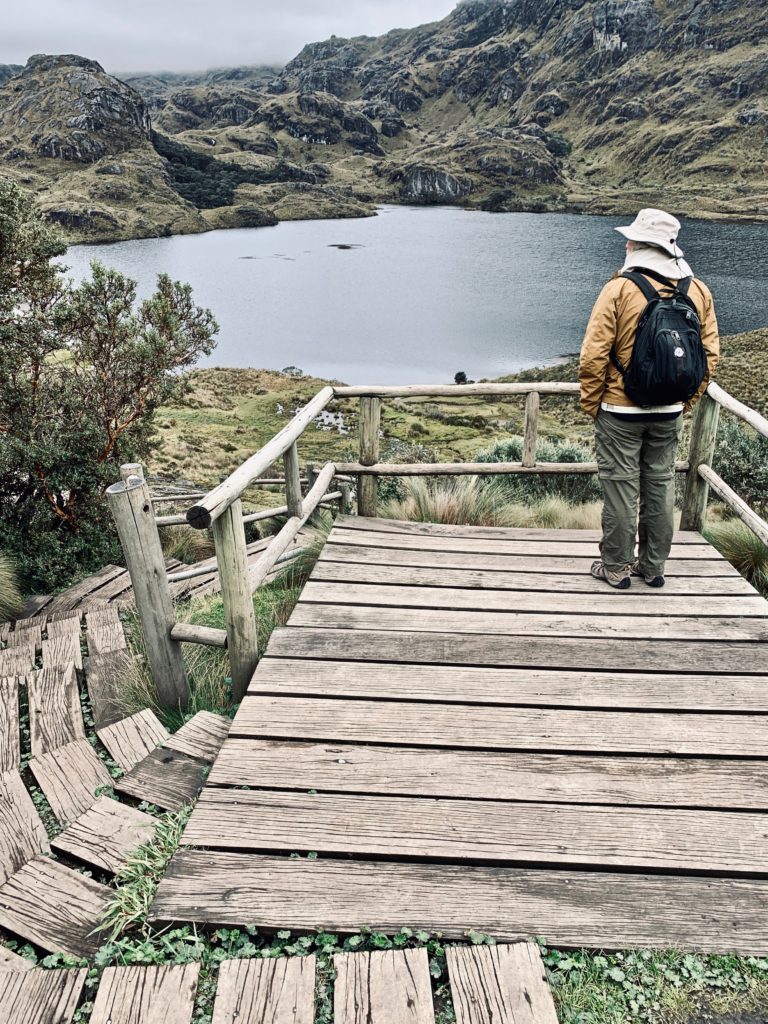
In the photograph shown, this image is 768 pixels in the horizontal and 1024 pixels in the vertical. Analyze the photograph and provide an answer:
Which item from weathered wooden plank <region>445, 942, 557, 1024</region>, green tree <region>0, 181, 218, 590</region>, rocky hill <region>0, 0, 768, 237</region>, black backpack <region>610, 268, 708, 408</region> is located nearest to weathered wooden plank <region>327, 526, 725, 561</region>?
black backpack <region>610, 268, 708, 408</region>

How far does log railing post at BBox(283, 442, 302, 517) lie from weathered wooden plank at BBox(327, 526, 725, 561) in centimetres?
57

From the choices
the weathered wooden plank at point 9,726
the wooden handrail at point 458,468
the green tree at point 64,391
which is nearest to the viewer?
the weathered wooden plank at point 9,726

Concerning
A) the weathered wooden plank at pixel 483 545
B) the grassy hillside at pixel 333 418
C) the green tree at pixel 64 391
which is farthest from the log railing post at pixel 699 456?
the grassy hillside at pixel 333 418

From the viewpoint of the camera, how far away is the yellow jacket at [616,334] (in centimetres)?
314

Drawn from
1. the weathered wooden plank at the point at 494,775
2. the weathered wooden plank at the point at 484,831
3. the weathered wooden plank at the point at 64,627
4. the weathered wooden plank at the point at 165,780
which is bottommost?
the weathered wooden plank at the point at 64,627

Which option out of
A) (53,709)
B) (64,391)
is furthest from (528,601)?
(64,391)

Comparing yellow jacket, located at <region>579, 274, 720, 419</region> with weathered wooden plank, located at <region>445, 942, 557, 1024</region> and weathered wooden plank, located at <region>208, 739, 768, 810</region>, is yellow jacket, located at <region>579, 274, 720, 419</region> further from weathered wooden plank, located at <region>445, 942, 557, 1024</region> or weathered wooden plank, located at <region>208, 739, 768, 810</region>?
weathered wooden plank, located at <region>445, 942, 557, 1024</region>

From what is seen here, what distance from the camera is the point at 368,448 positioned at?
4566 mm

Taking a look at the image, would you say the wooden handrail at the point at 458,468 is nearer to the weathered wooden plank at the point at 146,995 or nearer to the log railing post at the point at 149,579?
the log railing post at the point at 149,579

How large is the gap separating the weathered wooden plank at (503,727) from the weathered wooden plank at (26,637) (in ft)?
7.16

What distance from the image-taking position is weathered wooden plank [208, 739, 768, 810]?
221 centimetres

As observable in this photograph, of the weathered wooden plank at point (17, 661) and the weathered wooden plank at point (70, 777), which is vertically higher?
the weathered wooden plank at point (70, 777)

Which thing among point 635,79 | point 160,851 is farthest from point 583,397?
point 635,79

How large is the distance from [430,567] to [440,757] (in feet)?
5.74
